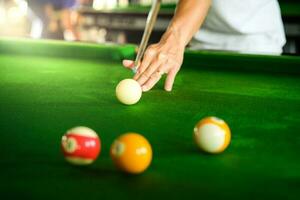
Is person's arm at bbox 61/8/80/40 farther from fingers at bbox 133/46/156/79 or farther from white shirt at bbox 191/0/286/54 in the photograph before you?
fingers at bbox 133/46/156/79

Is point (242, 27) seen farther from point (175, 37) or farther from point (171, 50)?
point (171, 50)

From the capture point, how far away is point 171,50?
2004 mm

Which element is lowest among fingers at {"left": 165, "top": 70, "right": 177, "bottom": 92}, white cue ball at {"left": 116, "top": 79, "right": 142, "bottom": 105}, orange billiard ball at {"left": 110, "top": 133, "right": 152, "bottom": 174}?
fingers at {"left": 165, "top": 70, "right": 177, "bottom": 92}

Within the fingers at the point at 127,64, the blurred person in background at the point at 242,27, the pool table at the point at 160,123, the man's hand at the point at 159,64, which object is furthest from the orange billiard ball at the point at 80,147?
the blurred person in background at the point at 242,27

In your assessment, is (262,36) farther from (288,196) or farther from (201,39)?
(288,196)

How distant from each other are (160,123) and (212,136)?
31cm

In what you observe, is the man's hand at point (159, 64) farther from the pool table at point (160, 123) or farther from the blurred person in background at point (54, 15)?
the blurred person in background at point (54, 15)

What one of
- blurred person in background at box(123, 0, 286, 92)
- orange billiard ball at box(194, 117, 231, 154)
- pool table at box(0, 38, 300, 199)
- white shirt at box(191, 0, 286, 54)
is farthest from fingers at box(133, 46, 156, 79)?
white shirt at box(191, 0, 286, 54)

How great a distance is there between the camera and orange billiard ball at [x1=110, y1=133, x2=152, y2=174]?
836mm

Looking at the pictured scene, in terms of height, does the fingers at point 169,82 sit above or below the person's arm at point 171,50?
below

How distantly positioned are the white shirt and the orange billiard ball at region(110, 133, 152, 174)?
2430mm

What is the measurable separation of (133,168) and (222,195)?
0.18 metres

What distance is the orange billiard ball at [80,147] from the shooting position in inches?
34.6

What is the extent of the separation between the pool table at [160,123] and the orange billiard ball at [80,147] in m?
0.02
